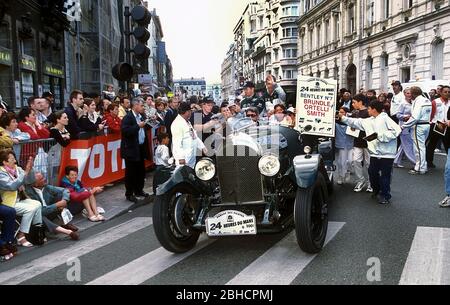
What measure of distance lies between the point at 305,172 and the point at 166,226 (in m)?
1.65

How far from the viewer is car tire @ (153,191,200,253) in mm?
4953

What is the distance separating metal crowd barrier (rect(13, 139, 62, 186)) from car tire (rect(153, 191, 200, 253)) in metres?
2.57

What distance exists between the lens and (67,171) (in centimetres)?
686

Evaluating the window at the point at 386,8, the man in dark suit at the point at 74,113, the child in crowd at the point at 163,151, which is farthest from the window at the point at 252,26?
the man in dark suit at the point at 74,113

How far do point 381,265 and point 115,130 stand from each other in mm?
6458

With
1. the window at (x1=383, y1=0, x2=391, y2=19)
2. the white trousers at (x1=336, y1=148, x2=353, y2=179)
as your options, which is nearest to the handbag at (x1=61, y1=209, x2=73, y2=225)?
the white trousers at (x1=336, y1=148, x2=353, y2=179)

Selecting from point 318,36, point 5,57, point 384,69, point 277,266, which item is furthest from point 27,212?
point 318,36

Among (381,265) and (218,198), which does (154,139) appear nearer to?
(218,198)

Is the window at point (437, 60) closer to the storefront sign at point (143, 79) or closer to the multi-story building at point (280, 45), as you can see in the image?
the storefront sign at point (143, 79)

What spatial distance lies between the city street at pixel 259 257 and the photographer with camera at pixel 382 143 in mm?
731

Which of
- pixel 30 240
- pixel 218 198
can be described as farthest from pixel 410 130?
pixel 30 240

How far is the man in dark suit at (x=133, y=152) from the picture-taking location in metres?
8.09
